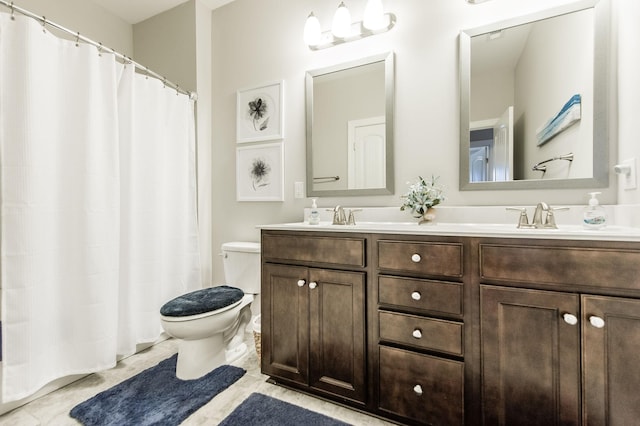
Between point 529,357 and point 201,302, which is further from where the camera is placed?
point 201,302

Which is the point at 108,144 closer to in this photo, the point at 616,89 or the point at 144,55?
the point at 144,55

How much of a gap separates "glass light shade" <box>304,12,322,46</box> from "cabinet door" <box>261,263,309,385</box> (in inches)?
56.9

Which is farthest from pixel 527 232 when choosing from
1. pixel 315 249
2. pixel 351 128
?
pixel 351 128

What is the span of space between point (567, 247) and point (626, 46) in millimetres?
979

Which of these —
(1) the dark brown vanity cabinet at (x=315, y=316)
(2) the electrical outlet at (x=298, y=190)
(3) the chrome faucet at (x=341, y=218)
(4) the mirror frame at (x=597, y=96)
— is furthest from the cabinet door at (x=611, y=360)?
(2) the electrical outlet at (x=298, y=190)

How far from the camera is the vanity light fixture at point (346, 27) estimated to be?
Answer: 5.46 feet

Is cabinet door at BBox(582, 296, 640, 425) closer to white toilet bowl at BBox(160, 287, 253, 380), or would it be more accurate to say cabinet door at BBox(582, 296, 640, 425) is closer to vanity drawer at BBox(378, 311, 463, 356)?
vanity drawer at BBox(378, 311, 463, 356)

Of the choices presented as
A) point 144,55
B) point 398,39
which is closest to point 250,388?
point 398,39

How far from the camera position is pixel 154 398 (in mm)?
1466

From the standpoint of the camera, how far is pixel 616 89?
4.20 feet

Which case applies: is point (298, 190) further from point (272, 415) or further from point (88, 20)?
point (88, 20)

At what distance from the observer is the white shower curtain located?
4.29 ft

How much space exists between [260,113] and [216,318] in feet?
4.79

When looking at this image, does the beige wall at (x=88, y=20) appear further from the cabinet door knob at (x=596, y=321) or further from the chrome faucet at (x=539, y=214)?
the cabinet door knob at (x=596, y=321)
